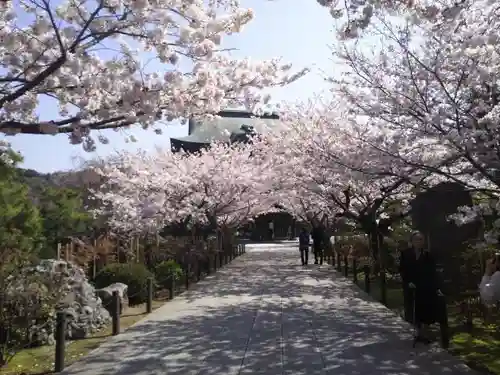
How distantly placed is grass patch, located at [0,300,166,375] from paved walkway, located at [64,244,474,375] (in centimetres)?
26

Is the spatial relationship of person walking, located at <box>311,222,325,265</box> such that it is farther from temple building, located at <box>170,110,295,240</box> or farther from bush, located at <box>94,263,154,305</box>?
temple building, located at <box>170,110,295,240</box>

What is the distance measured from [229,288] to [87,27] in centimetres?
1083

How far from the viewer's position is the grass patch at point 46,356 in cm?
698

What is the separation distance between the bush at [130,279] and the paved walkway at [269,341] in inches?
42.7

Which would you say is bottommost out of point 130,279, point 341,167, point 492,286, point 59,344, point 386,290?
point 386,290

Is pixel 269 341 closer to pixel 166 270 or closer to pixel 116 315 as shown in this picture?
pixel 116 315

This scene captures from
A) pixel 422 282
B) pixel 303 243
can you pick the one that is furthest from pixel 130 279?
pixel 303 243

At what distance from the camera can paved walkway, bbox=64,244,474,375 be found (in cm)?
676

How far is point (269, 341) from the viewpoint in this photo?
27.3 ft

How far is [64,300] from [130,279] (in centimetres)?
503

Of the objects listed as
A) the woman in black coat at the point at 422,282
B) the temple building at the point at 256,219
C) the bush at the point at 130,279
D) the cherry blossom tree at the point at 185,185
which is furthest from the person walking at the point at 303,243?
the temple building at the point at 256,219

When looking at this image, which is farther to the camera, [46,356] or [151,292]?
[151,292]

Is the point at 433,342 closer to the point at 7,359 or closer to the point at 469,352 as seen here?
the point at 469,352

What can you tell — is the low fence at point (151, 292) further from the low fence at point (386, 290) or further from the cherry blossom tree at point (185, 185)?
the low fence at point (386, 290)
